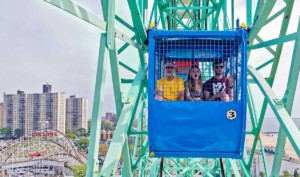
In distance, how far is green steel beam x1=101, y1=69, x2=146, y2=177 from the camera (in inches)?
161

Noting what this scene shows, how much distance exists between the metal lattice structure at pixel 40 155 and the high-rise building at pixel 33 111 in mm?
1778

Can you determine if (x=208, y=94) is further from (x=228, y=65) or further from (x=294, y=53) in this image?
(x=294, y=53)

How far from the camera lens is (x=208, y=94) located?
14.1ft

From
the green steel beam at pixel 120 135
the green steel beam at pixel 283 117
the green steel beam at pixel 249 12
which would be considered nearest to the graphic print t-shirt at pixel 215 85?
the green steel beam at pixel 283 117

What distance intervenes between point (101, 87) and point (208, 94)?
1.20 metres

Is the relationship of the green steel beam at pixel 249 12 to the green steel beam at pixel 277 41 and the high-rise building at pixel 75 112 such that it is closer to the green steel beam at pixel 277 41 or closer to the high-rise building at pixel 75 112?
the green steel beam at pixel 277 41

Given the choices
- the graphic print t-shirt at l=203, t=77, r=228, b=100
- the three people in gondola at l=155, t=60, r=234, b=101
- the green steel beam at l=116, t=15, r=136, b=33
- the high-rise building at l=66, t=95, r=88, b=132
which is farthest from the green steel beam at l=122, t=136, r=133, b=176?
the high-rise building at l=66, t=95, r=88, b=132

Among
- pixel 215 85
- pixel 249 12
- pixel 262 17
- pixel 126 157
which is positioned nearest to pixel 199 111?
pixel 215 85

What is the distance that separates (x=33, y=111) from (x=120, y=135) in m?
58.4

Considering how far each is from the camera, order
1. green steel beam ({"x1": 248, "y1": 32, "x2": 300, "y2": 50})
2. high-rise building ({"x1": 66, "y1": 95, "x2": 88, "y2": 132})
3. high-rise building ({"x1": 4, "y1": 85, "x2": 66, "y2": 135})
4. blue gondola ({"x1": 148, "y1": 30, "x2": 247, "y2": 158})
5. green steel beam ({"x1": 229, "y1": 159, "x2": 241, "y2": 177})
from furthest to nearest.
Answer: high-rise building ({"x1": 66, "y1": 95, "x2": 88, "y2": 132}), high-rise building ({"x1": 4, "y1": 85, "x2": 66, "y2": 135}), green steel beam ({"x1": 229, "y1": 159, "x2": 241, "y2": 177}), green steel beam ({"x1": 248, "y1": 32, "x2": 300, "y2": 50}), blue gondola ({"x1": 148, "y1": 30, "x2": 247, "y2": 158})

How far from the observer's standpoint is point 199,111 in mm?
4168

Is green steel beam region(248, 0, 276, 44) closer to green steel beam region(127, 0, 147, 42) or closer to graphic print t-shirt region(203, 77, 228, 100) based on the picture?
green steel beam region(127, 0, 147, 42)

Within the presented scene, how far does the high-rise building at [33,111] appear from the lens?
5756cm

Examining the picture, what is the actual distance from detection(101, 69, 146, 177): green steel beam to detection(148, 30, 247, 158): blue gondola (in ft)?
1.34
